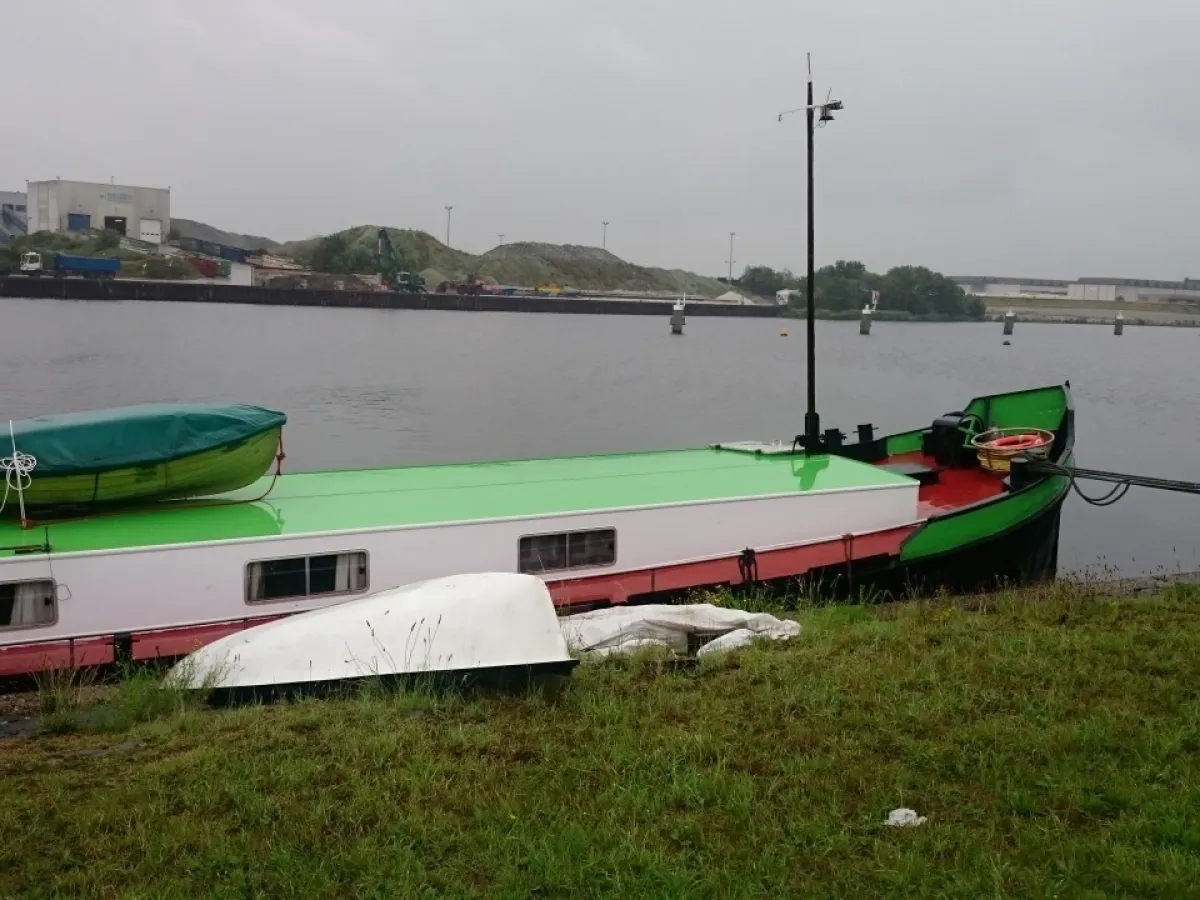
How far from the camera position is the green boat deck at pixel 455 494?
11117mm

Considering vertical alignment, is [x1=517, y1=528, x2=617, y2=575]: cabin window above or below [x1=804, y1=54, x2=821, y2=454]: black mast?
below

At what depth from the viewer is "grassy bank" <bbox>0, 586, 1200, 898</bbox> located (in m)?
4.97

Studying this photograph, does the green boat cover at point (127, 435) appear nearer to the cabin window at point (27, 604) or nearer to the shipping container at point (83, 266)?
the cabin window at point (27, 604)

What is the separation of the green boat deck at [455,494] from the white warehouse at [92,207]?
16716 centimetres

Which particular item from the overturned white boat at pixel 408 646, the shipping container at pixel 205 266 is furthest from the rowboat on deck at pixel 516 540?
the shipping container at pixel 205 266

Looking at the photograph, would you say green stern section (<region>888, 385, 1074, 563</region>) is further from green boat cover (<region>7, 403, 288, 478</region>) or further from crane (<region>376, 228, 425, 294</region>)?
crane (<region>376, 228, 425, 294</region>)

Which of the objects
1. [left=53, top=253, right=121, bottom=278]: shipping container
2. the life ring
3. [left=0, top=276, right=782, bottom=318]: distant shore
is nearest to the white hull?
the life ring

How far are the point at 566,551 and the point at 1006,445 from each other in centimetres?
893

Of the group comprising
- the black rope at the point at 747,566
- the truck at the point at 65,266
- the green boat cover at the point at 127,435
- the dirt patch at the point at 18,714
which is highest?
the truck at the point at 65,266

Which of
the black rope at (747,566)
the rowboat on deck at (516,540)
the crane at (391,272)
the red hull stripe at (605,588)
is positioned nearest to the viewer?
the red hull stripe at (605,588)

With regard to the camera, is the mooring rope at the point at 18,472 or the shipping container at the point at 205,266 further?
the shipping container at the point at 205,266

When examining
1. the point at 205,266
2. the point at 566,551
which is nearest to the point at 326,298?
the point at 205,266

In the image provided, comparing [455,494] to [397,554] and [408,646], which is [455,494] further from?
[408,646]

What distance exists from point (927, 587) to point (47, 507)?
10660 millimetres
